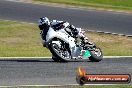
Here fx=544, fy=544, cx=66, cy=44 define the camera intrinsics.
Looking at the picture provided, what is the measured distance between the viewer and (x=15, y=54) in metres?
19.8

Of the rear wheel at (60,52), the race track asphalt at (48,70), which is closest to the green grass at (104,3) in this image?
the race track asphalt at (48,70)

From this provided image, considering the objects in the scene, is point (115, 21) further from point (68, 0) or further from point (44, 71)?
point (44, 71)

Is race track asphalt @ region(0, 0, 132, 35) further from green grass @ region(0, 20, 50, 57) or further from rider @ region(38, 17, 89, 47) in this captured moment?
rider @ region(38, 17, 89, 47)

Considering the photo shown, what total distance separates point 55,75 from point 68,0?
24.1 m

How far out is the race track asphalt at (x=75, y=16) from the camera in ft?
102

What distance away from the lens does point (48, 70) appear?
53.4 feet

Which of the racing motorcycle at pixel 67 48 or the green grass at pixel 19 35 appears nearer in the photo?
the racing motorcycle at pixel 67 48

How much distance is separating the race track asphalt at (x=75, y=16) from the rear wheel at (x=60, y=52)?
11.9 m

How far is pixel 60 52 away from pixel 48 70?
2.06 m

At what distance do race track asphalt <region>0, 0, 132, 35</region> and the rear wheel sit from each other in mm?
11905

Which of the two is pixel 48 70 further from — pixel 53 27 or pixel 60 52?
pixel 53 27

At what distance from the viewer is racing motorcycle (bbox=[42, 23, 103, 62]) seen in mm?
18125

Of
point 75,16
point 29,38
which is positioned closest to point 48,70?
point 29,38

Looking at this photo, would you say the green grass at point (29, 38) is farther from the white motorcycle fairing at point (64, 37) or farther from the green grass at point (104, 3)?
the green grass at point (104, 3)
